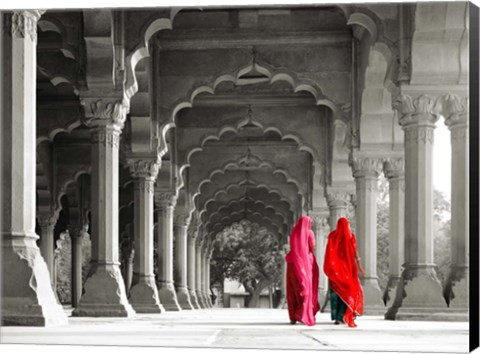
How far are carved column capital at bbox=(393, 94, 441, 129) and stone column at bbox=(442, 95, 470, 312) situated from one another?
184 mm

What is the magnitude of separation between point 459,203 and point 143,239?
8.11 metres

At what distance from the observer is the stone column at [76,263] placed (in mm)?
30672

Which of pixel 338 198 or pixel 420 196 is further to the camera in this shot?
pixel 338 198

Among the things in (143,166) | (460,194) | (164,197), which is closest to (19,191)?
(460,194)

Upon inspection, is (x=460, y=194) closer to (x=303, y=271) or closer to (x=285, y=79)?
(x=303, y=271)

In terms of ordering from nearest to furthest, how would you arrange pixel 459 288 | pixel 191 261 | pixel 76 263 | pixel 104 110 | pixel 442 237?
pixel 459 288
pixel 104 110
pixel 76 263
pixel 191 261
pixel 442 237

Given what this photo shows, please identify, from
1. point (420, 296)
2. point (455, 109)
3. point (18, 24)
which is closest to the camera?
point (18, 24)

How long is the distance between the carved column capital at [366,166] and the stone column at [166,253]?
6.53m

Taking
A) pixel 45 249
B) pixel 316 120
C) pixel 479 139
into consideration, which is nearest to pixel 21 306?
pixel 479 139

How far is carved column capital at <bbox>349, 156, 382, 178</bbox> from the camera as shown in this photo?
1995 centimetres

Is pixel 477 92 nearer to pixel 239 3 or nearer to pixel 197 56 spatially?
pixel 239 3

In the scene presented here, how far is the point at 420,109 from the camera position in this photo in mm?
14227

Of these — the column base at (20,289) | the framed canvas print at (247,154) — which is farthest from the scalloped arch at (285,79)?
the column base at (20,289)

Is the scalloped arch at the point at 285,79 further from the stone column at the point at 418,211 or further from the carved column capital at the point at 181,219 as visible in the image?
the carved column capital at the point at 181,219
